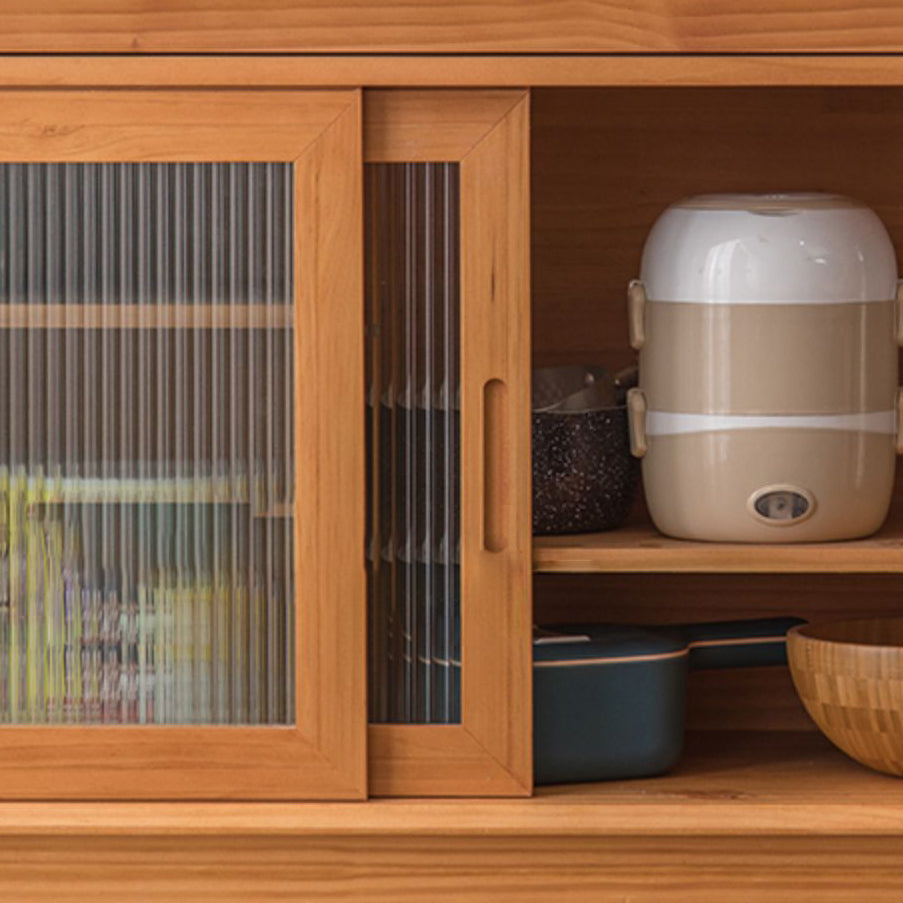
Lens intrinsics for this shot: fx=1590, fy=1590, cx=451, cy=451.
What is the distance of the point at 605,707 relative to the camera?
1.65m

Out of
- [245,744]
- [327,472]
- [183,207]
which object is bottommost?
[245,744]

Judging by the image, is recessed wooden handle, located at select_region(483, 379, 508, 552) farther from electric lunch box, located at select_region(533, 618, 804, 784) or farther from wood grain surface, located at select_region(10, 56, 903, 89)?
wood grain surface, located at select_region(10, 56, 903, 89)

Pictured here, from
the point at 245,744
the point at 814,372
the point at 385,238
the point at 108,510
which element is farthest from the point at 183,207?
the point at 814,372

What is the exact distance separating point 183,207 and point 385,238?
0.65ft

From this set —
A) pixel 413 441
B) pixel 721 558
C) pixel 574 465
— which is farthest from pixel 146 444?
pixel 721 558

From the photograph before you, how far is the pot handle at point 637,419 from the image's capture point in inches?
65.2

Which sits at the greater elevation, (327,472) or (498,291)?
(498,291)

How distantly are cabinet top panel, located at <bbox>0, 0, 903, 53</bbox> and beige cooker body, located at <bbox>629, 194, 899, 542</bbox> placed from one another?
7.5 inches

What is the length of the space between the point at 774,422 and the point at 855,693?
29cm

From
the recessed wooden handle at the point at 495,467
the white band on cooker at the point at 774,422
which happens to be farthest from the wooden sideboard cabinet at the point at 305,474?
the white band on cooker at the point at 774,422

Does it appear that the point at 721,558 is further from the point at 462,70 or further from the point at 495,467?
the point at 462,70

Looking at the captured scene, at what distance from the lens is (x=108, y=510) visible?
1.57 meters

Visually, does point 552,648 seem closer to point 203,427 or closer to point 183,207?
point 203,427

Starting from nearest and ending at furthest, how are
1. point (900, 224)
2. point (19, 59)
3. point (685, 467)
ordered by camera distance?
1. point (19, 59)
2. point (685, 467)
3. point (900, 224)
